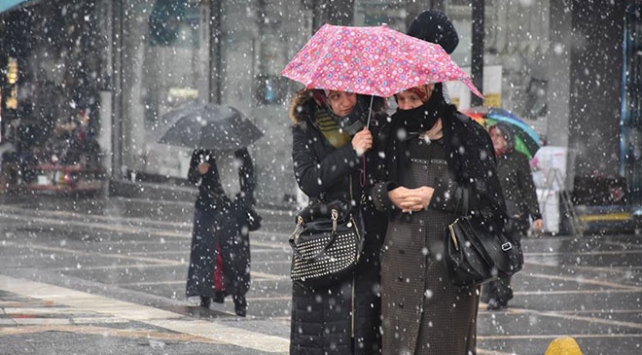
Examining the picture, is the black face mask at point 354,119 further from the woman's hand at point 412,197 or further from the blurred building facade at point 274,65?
the blurred building facade at point 274,65

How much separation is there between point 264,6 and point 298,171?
61.6ft

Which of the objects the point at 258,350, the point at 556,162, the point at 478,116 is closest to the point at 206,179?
the point at 478,116

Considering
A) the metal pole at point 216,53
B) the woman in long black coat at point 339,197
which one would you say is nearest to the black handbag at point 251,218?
the woman in long black coat at point 339,197

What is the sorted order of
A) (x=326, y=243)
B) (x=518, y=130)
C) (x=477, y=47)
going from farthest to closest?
(x=477, y=47), (x=518, y=130), (x=326, y=243)

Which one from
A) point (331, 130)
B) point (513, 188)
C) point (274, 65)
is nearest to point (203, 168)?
point (513, 188)

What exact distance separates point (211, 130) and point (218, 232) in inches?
34.7

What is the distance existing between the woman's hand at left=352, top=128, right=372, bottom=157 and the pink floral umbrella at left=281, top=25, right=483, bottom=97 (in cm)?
26

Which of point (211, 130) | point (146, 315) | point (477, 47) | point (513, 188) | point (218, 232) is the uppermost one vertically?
point (477, 47)

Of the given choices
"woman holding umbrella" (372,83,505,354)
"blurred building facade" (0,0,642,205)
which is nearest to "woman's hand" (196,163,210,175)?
"woman holding umbrella" (372,83,505,354)

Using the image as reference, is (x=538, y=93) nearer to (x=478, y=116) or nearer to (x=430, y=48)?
(x=478, y=116)

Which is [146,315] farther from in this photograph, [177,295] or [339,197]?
[339,197]

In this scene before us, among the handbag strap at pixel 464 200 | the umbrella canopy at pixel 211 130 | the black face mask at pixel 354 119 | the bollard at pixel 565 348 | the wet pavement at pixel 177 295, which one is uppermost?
the black face mask at pixel 354 119

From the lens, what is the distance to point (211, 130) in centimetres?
1122

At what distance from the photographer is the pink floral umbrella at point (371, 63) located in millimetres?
5602
